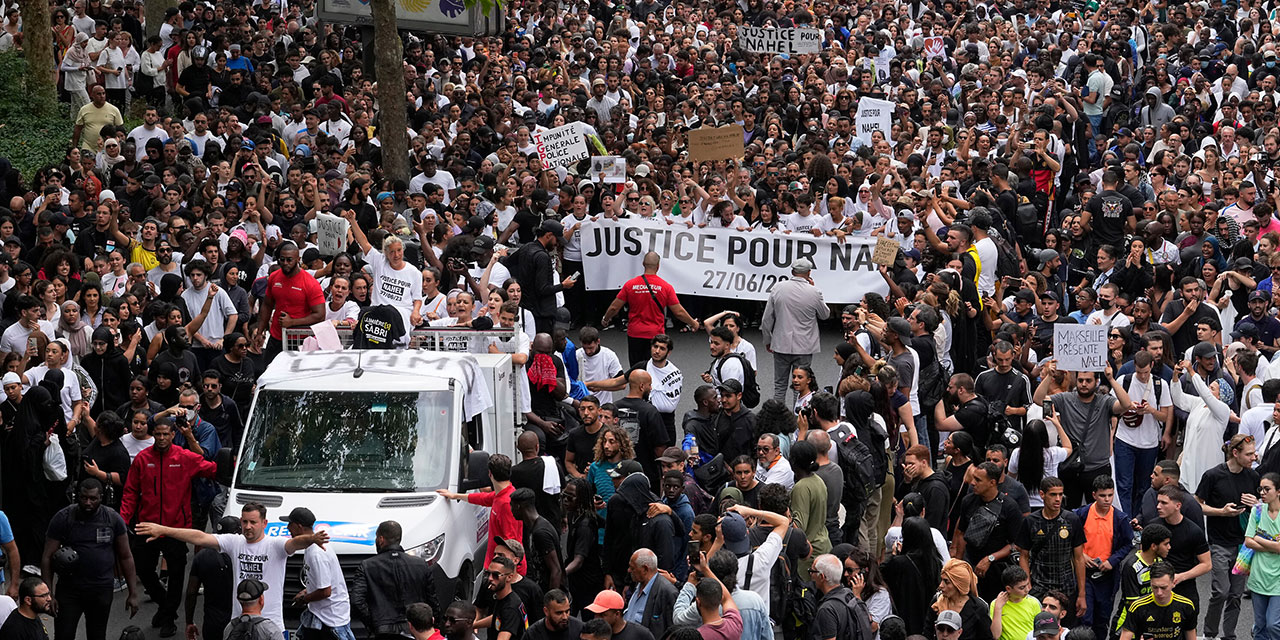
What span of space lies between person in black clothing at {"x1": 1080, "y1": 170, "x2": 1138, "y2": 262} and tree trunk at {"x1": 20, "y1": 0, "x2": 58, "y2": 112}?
15594 millimetres

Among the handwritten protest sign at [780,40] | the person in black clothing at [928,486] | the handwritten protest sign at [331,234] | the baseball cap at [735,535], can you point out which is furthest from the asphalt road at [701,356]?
the handwritten protest sign at [780,40]

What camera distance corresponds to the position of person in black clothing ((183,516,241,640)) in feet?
36.9

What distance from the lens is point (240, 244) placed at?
17812 millimetres

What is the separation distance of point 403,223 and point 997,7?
19275 millimetres

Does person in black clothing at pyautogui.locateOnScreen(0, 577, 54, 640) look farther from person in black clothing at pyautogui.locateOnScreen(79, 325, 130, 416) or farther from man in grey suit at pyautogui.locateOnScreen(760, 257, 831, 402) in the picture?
man in grey suit at pyautogui.locateOnScreen(760, 257, 831, 402)

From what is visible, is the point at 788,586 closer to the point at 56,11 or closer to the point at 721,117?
the point at 721,117

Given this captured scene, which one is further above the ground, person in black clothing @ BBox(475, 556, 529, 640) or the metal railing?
the metal railing

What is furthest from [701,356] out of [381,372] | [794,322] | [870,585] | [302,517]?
[302,517]

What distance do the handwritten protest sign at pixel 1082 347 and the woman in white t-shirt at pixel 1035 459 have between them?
918 millimetres

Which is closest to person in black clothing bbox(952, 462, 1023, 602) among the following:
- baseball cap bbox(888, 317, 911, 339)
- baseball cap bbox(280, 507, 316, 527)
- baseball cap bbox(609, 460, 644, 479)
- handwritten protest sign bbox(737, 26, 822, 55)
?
baseball cap bbox(609, 460, 644, 479)

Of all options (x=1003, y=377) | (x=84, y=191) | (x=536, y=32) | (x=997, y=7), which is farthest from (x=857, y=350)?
(x=997, y=7)

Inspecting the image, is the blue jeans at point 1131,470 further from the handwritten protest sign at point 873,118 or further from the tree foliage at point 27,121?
the tree foliage at point 27,121

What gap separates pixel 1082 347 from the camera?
1382 centimetres

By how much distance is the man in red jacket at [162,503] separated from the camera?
12.7 metres
